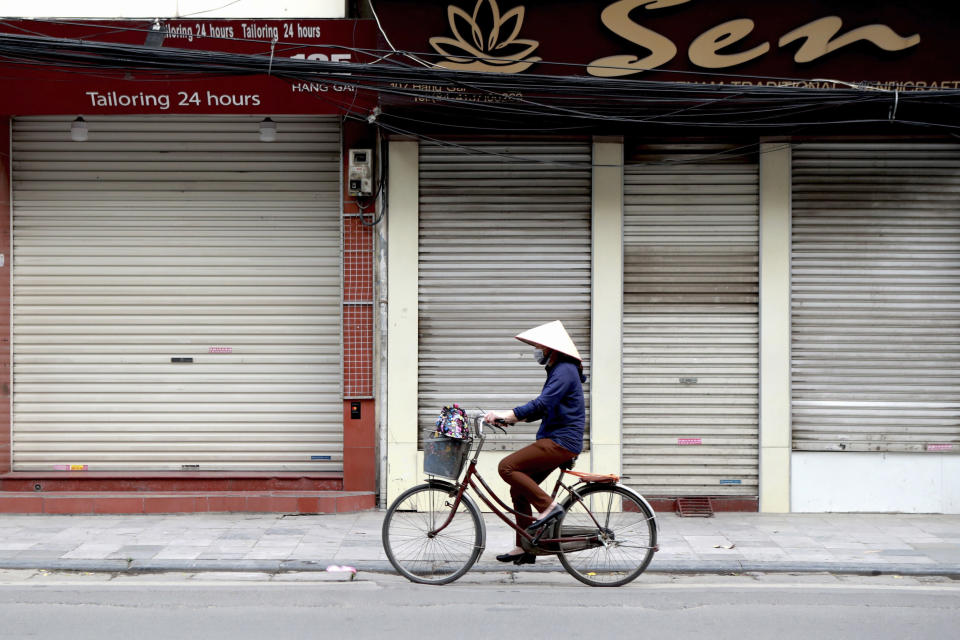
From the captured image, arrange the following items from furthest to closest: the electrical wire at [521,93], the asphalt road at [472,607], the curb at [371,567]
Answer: the electrical wire at [521,93], the curb at [371,567], the asphalt road at [472,607]

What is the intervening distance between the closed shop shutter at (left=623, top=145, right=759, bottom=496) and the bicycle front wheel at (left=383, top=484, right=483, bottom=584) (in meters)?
3.20

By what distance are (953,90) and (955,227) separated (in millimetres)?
1480

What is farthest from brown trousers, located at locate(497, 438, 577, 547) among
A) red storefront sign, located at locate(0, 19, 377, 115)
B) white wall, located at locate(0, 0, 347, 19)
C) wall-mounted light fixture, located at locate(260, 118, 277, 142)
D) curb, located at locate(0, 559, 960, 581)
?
white wall, located at locate(0, 0, 347, 19)

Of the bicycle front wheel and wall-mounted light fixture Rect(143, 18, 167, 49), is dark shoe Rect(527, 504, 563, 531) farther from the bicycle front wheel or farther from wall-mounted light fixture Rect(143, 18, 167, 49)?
wall-mounted light fixture Rect(143, 18, 167, 49)

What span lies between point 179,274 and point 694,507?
19.7 ft

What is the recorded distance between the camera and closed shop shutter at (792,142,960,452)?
370 inches

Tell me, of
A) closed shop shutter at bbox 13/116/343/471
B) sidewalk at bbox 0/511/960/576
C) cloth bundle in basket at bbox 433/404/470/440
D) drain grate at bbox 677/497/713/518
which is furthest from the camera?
closed shop shutter at bbox 13/116/343/471

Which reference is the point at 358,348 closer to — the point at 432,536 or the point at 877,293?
the point at 432,536

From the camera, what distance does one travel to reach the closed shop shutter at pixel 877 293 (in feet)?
30.8

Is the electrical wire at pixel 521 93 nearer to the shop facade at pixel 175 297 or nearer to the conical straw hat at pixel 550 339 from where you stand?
the shop facade at pixel 175 297

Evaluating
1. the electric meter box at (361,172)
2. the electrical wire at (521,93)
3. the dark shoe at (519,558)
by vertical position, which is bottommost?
the dark shoe at (519,558)

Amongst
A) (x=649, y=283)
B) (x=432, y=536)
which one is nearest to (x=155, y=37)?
(x=649, y=283)

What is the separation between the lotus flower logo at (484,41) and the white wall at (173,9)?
128 cm

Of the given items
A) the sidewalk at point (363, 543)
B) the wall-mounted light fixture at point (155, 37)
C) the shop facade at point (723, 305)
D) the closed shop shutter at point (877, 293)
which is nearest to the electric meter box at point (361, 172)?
the shop facade at point (723, 305)
